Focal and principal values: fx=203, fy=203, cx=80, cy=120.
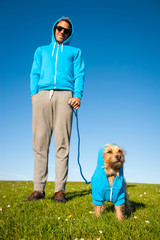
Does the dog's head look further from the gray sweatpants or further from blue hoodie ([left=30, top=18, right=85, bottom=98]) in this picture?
blue hoodie ([left=30, top=18, right=85, bottom=98])

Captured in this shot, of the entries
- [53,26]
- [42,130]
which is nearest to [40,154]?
[42,130]

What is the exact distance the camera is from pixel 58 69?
6719 millimetres

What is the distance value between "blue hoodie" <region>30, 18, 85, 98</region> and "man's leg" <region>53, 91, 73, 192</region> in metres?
0.42

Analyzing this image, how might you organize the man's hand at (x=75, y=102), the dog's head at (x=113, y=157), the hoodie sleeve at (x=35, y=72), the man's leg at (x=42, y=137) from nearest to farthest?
the dog's head at (x=113, y=157) → the man's hand at (x=75, y=102) → the man's leg at (x=42, y=137) → the hoodie sleeve at (x=35, y=72)

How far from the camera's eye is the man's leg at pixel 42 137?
6.51 meters

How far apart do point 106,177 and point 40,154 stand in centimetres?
267

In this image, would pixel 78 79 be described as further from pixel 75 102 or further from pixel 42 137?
pixel 42 137

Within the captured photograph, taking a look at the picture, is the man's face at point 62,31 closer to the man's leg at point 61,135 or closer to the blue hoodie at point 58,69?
the blue hoodie at point 58,69

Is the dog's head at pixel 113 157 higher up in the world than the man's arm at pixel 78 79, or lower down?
lower down

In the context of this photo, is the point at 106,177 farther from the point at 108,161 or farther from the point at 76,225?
the point at 76,225

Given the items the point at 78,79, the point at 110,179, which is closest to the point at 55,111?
the point at 78,79

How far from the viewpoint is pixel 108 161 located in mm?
4617

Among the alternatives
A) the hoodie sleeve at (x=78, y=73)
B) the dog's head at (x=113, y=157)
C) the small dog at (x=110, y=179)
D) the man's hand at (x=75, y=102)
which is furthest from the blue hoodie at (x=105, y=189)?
the hoodie sleeve at (x=78, y=73)

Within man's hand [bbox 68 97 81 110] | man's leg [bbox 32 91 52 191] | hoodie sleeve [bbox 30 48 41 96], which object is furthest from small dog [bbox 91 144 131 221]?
hoodie sleeve [bbox 30 48 41 96]
